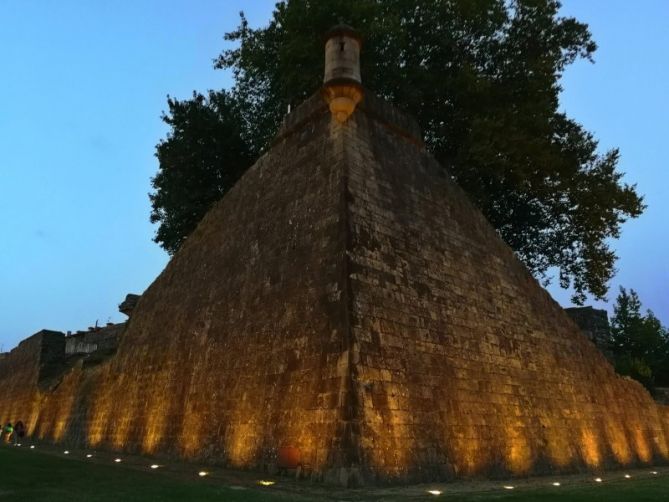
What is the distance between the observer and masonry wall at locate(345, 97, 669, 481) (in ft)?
31.6

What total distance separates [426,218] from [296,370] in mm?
5242

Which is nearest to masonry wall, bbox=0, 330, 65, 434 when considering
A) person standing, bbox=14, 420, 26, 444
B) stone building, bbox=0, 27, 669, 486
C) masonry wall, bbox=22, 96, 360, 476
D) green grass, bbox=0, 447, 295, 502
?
person standing, bbox=14, 420, 26, 444

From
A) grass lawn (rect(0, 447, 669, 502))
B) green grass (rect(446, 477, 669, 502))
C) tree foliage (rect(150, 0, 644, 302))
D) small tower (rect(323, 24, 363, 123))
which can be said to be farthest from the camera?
tree foliage (rect(150, 0, 644, 302))

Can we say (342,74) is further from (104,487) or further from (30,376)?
(30,376)

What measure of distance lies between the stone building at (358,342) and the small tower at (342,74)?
5 cm

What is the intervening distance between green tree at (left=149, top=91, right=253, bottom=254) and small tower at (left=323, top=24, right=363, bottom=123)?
12515 mm

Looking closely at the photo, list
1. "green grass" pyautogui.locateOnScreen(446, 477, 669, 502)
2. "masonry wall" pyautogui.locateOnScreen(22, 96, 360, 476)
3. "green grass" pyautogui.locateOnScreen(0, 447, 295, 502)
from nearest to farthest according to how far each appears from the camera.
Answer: "green grass" pyautogui.locateOnScreen(0, 447, 295, 502), "green grass" pyautogui.locateOnScreen(446, 477, 669, 502), "masonry wall" pyautogui.locateOnScreen(22, 96, 360, 476)

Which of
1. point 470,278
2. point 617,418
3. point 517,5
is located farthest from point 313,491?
point 517,5

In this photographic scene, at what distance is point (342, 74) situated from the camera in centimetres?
1287

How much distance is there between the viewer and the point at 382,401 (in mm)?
9266

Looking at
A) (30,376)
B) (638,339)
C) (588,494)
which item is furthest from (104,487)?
(638,339)

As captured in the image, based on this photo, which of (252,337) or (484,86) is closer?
(252,337)

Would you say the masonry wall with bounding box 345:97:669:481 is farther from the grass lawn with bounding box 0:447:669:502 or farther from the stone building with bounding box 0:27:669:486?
the grass lawn with bounding box 0:447:669:502

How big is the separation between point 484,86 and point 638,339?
34.0 m
